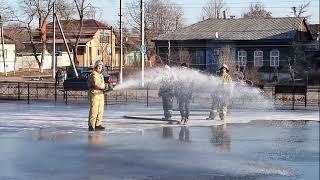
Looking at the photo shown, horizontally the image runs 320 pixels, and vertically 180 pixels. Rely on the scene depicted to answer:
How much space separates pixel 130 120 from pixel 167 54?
139 feet

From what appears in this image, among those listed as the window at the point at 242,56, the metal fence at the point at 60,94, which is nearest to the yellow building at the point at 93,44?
the window at the point at 242,56

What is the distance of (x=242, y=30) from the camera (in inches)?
2532

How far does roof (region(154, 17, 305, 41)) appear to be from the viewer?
62.3m

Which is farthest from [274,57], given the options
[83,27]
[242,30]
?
[83,27]

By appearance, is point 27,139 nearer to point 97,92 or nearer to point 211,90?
point 97,92

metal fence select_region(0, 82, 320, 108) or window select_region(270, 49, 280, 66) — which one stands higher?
window select_region(270, 49, 280, 66)

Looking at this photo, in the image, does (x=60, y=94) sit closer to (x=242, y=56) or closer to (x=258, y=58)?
(x=242, y=56)

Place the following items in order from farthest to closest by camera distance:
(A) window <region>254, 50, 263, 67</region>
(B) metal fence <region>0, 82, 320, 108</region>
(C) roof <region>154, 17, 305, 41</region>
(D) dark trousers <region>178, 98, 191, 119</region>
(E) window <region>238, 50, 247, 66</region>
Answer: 1. (E) window <region>238, 50, 247, 66</region>
2. (A) window <region>254, 50, 263, 67</region>
3. (C) roof <region>154, 17, 305, 41</region>
4. (B) metal fence <region>0, 82, 320, 108</region>
5. (D) dark trousers <region>178, 98, 191, 119</region>

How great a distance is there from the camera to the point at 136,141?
46.3 feet

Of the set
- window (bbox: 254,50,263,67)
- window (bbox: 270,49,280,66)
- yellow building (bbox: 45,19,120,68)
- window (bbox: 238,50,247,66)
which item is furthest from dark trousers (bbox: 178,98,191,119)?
yellow building (bbox: 45,19,120,68)

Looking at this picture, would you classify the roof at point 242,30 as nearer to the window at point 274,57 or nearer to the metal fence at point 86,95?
the window at point 274,57

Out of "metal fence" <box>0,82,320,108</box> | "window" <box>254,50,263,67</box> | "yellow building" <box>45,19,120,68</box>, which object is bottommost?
"metal fence" <box>0,82,320,108</box>

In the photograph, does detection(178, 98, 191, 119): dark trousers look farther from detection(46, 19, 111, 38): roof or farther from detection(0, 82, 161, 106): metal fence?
detection(46, 19, 111, 38): roof

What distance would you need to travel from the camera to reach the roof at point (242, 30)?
2453 inches
